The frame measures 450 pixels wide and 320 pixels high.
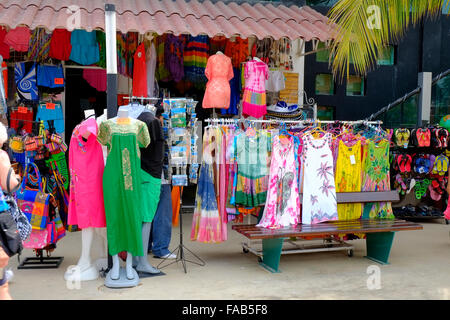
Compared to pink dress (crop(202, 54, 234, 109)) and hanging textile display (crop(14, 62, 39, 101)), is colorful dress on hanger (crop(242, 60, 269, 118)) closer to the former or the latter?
pink dress (crop(202, 54, 234, 109))

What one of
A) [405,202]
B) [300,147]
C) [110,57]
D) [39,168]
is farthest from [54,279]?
[405,202]

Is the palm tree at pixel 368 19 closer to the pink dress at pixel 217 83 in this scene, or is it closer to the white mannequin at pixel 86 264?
the pink dress at pixel 217 83

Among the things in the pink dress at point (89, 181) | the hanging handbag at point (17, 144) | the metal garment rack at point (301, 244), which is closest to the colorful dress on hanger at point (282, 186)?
the metal garment rack at point (301, 244)

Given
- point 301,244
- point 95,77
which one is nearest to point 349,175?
point 301,244

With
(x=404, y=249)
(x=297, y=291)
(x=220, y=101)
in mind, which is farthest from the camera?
(x=220, y=101)

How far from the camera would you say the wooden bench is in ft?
16.6

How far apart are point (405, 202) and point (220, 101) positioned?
393 centimetres

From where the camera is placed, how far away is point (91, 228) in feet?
16.1

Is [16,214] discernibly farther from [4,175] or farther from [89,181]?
[89,181]

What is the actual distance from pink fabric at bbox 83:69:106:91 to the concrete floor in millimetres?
3142

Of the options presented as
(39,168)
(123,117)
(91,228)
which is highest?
(123,117)

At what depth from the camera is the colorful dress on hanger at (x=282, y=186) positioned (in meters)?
5.43

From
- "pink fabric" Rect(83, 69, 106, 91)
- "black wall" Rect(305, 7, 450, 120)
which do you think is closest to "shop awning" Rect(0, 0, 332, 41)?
"pink fabric" Rect(83, 69, 106, 91)

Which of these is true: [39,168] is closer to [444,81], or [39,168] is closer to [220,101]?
[220,101]
